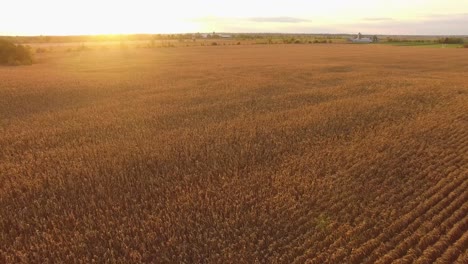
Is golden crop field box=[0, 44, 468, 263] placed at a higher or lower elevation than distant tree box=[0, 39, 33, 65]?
lower

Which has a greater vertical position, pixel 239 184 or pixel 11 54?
pixel 11 54

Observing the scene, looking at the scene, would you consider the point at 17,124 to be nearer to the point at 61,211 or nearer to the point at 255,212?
the point at 61,211

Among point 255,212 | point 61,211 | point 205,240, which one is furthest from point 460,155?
point 61,211

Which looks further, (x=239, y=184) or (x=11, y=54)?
(x=11, y=54)

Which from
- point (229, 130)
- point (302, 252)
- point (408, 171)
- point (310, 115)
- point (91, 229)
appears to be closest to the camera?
point (302, 252)

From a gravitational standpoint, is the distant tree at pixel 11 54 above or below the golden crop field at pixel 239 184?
above

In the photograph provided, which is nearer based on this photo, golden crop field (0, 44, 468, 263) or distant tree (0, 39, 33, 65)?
golden crop field (0, 44, 468, 263)

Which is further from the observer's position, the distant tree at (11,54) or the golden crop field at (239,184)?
the distant tree at (11,54)

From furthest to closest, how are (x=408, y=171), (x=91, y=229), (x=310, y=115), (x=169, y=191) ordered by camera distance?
(x=310, y=115)
(x=408, y=171)
(x=169, y=191)
(x=91, y=229)
